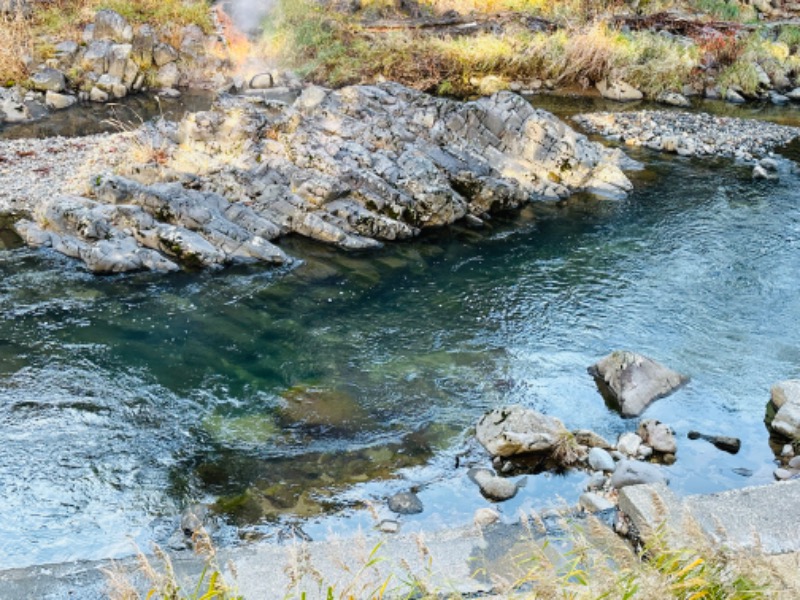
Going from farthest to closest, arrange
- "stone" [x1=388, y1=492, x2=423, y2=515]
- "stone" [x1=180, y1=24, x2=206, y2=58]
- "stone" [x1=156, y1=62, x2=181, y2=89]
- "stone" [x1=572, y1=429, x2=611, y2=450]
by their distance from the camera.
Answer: "stone" [x1=180, y1=24, x2=206, y2=58] < "stone" [x1=156, y1=62, x2=181, y2=89] < "stone" [x1=572, y1=429, x2=611, y2=450] < "stone" [x1=388, y1=492, x2=423, y2=515]

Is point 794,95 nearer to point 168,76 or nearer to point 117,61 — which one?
point 168,76

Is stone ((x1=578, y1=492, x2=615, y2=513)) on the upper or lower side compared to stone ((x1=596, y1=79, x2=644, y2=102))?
lower

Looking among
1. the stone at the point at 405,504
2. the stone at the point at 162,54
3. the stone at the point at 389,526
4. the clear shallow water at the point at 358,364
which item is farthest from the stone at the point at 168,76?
the stone at the point at 389,526

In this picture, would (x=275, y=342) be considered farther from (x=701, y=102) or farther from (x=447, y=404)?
(x=701, y=102)

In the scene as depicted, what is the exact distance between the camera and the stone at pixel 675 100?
24.2 m

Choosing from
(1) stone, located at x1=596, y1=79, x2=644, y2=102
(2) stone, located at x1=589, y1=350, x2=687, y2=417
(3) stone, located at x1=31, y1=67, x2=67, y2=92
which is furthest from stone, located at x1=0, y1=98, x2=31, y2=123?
(2) stone, located at x1=589, y1=350, x2=687, y2=417

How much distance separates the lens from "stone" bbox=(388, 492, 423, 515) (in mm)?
7926

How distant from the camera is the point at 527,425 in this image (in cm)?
884

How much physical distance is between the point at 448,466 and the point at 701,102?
19721 mm

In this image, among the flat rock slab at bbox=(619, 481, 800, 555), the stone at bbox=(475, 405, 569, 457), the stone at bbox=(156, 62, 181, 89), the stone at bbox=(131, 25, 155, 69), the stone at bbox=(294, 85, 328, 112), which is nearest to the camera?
the flat rock slab at bbox=(619, 481, 800, 555)

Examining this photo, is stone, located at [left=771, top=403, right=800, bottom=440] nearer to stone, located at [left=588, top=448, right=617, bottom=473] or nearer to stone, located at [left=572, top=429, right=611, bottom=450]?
stone, located at [left=572, top=429, right=611, bottom=450]

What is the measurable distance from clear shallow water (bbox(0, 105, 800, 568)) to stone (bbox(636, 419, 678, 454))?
0.19 metres

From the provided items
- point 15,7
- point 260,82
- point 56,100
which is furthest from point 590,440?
point 15,7

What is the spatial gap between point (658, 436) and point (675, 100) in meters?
17.8
